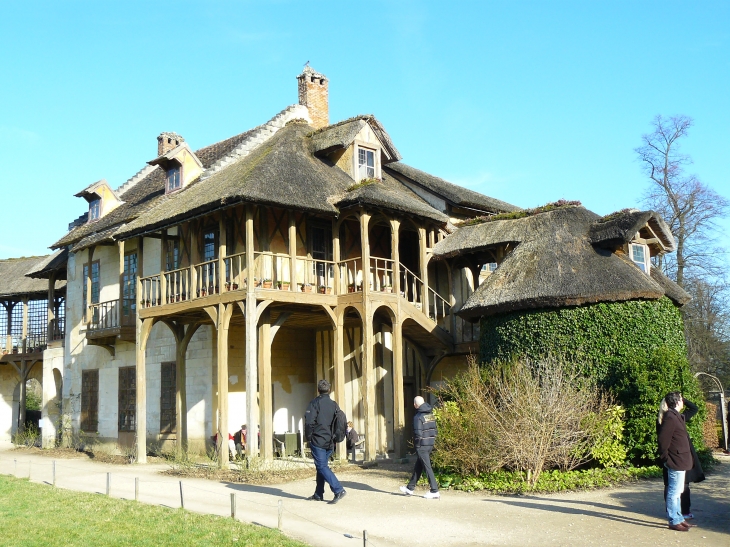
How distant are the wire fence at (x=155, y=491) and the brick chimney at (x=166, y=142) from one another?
1288 centimetres

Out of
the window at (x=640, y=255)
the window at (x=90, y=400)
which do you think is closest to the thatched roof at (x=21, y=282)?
the window at (x=90, y=400)

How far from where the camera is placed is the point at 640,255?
19.6 meters

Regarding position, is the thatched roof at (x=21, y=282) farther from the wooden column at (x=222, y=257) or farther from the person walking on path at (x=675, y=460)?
the person walking on path at (x=675, y=460)

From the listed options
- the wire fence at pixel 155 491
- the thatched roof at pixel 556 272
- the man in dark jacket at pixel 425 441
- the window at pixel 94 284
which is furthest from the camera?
the window at pixel 94 284

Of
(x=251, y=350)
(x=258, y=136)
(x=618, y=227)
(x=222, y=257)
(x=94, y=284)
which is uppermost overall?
(x=258, y=136)

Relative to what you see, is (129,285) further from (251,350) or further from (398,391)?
(398,391)

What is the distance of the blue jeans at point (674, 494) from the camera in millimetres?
9586

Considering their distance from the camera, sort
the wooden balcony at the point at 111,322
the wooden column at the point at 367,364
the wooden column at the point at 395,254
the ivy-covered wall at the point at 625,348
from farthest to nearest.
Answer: the wooden balcony at the point at 111,322 < the wooden column at the point at 395,254 < the wooden column at the point at 367,364 < the ivy-covered wall at the point at 625,348

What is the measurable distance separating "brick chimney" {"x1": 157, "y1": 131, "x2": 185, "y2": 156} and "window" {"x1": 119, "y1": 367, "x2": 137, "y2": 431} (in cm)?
864

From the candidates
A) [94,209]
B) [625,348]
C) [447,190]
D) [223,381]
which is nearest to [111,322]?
[94,209]

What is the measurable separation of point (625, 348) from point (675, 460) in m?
6.57

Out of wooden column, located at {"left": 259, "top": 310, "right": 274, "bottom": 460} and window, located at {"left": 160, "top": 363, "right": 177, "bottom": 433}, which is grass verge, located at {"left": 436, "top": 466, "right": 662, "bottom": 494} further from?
window, located at {"left": 160, "top": 363, "right": 177, "bottom": 433}

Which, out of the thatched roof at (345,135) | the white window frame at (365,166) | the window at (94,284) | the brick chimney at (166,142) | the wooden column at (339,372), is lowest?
the wooden column at (339,372)

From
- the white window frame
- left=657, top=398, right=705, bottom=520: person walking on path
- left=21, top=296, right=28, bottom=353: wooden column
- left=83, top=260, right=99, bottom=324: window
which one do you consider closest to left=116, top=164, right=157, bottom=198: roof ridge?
left=83, top=260, right=99, bottom=324: window
